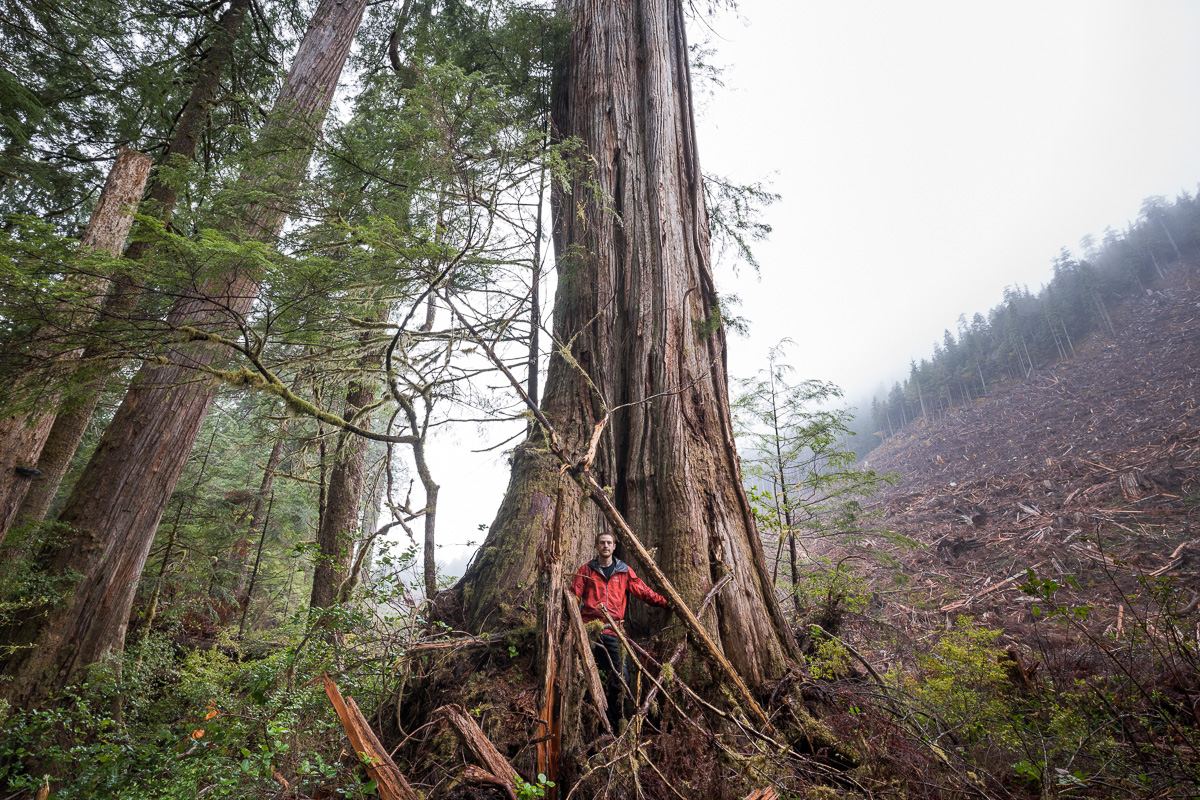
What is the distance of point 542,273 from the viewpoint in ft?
12.1

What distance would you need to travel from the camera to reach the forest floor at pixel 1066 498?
9.04 meters

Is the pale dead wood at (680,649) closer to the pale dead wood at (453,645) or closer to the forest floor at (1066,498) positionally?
the pale dead wood at (453,645)

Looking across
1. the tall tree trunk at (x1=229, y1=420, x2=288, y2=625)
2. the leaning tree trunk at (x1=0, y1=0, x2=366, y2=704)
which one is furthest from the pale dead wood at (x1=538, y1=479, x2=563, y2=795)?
the tall tree trunk at (x1=229, y1=420, x2=288, y2=625)

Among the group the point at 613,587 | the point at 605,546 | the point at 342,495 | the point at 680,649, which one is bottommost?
the point at 680,649

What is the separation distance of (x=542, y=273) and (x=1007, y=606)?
42.2 feet

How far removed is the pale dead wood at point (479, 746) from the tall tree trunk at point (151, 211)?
109 inches

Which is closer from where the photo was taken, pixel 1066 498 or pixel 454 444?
pixel 454 444

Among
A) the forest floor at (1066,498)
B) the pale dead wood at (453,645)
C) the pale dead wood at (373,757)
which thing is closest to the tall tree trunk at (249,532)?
the pale dead wood at (453,645)

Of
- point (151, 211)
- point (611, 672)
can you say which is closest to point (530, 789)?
point (611, 672)

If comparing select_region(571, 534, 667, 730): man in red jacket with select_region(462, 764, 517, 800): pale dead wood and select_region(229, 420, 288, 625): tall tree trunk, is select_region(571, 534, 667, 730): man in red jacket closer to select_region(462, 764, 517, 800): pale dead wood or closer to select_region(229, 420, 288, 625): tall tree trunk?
select_region(462, 764, 517, 800): pale dead wood

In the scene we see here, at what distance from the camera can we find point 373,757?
161cm

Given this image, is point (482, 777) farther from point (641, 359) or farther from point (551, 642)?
point (641, 359)

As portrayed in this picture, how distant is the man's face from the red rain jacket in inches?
3.2

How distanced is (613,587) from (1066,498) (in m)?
21.4
